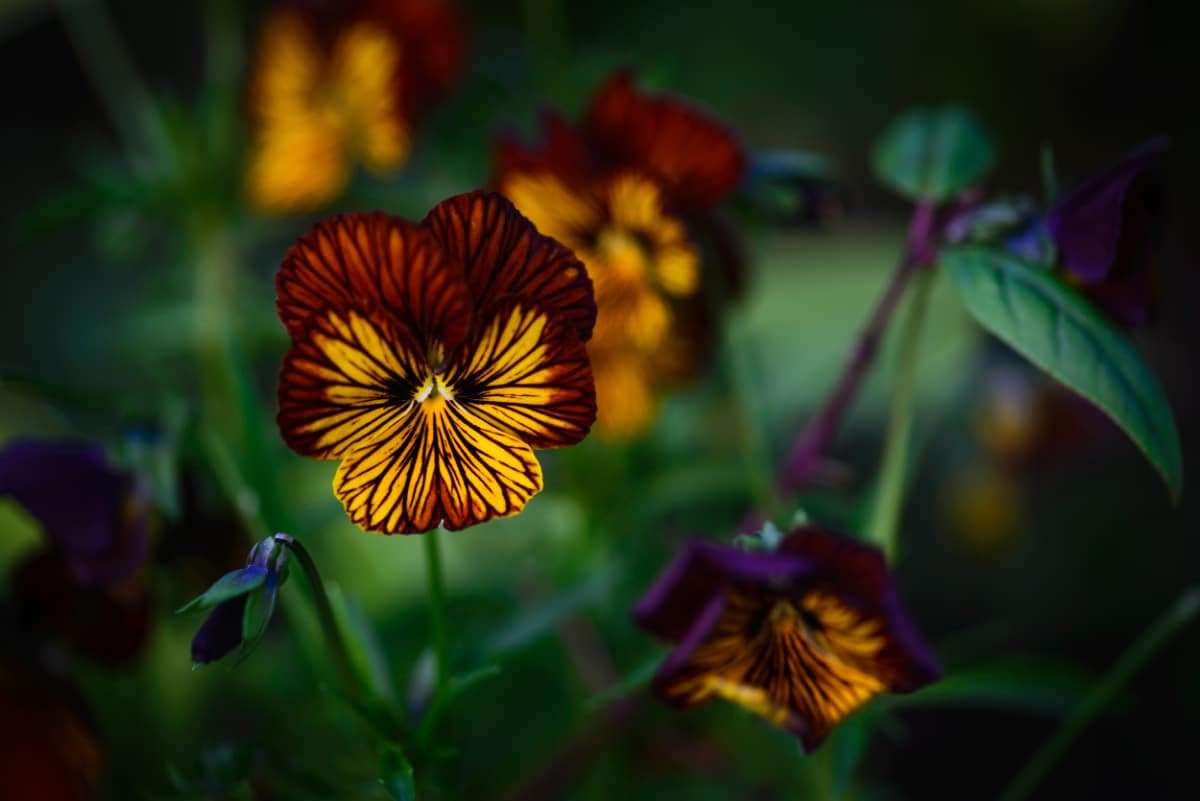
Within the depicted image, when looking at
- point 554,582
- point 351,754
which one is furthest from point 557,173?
point 351,754

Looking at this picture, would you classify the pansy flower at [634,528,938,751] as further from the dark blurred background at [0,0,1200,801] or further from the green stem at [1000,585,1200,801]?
the dark blurred background at [0,0,1200,801]

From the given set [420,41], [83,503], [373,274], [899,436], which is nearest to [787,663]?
[899,436]

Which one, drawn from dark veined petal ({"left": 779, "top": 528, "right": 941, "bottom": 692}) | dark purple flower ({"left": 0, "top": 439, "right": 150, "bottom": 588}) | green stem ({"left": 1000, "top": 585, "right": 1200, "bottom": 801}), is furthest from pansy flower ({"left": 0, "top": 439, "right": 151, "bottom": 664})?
green stem ({"left": 1000, "top": 585, "right": 1200, "bottom": 801})

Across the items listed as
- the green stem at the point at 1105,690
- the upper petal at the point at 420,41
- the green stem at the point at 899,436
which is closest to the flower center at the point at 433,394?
the green stem at the point at 899,436

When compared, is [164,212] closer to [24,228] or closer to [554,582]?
[24,228]

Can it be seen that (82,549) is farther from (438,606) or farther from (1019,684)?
(1019,684)

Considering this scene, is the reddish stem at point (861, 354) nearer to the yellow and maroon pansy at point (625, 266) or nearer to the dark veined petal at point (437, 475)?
the yellow and maroon pansy at point (625, 266)
